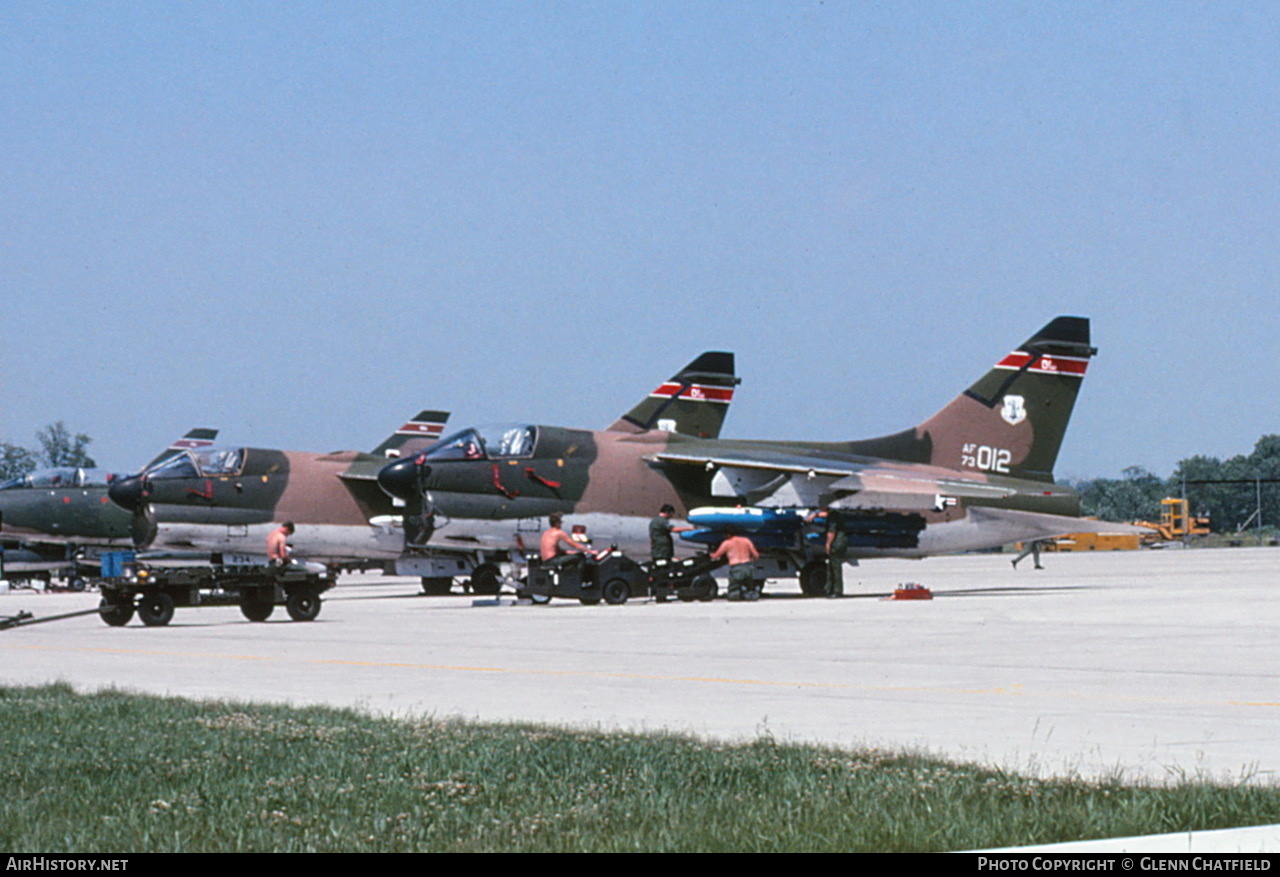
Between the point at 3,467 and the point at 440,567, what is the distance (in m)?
85.4

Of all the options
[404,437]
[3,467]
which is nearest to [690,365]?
[404,437]

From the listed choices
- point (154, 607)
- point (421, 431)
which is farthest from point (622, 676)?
point (421, 431)

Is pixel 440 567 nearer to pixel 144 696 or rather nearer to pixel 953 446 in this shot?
pixel 953 446

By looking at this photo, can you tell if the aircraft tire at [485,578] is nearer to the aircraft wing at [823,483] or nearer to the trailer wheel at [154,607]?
the aircraft wing at [823,483]

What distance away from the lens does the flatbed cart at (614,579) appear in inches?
1188

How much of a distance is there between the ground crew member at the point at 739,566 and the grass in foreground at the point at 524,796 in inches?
850

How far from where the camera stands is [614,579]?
101 feet

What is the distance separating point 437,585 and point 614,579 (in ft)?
32.7

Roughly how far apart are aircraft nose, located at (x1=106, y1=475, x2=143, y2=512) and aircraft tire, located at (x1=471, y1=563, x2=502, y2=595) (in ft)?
24.6

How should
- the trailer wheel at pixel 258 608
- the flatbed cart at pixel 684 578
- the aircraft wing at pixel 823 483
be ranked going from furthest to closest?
the aircraft wing at pixel 823 483 → the flatbed cart at pixel 684 578 → the trailer wheel at pixel 258 608

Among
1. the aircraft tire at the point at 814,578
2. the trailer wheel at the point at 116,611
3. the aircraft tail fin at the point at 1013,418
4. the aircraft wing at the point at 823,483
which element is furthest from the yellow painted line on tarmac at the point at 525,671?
the aircraft tail fin at the point at 1013,418

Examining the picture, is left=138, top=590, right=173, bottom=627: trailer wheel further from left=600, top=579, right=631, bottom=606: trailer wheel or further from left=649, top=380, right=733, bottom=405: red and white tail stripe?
left=649, top=380, right=733, bottom=405: red and white tail stripe

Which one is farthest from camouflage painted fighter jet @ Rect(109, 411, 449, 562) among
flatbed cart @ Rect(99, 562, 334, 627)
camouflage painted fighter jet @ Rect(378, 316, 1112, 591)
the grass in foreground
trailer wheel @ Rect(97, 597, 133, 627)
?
the grass in foreground

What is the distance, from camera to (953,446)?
120ft
